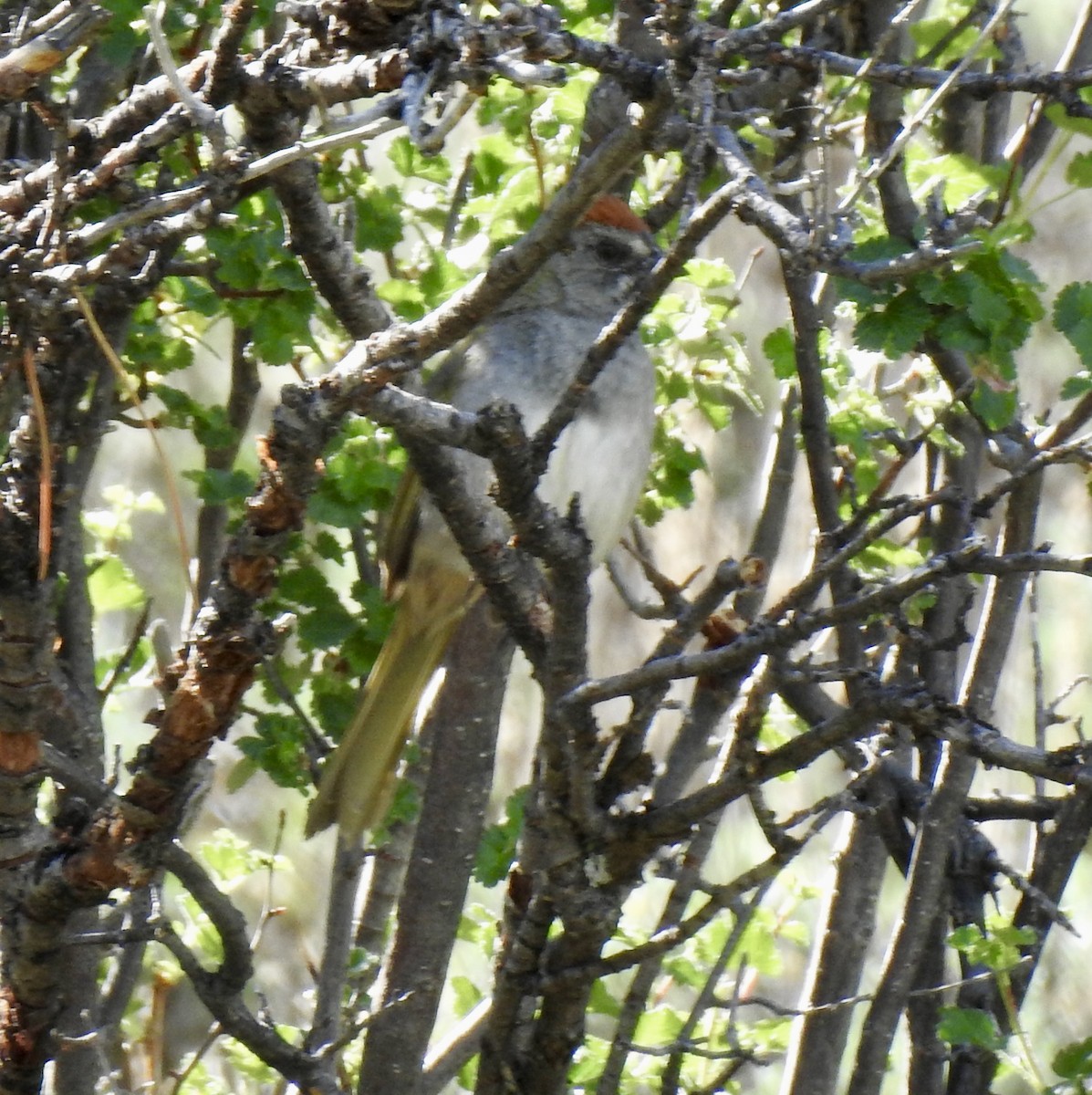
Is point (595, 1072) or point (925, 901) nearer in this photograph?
point (925, 901)

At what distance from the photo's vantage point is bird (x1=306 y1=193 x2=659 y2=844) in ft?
11.9

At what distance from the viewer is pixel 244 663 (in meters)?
2.00

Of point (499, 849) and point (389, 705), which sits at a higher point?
point (389, 705)

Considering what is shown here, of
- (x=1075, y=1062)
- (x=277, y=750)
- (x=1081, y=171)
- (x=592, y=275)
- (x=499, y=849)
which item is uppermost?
(x=592, y=275)

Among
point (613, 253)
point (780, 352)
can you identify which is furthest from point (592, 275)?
point (780, 352)

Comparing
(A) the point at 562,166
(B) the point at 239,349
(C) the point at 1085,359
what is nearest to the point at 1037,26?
(A) the point at 562,166

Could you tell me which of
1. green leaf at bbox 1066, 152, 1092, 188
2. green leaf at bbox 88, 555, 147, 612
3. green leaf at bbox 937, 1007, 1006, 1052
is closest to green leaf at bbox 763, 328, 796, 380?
green leaf at bbox 1066, 152, 1092, 188

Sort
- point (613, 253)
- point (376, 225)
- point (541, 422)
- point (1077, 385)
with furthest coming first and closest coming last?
point (613, 253) → point (541, 422) → point (376, 225) → point (1077, 385)

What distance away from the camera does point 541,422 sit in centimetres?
372

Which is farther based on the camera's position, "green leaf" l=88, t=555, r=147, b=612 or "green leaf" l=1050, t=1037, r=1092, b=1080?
"green leaf" l=88, t=555, r=147, b=612

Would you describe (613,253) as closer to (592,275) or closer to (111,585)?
(592,275)

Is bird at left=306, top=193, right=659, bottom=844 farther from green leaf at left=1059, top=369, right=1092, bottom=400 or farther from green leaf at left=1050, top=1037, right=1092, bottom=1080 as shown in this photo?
green leaf at left=1050, top=1037, right=1092, bottom=1080

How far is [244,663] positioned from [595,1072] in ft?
5.79

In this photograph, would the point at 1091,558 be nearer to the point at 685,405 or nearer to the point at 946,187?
the point at 946,187
